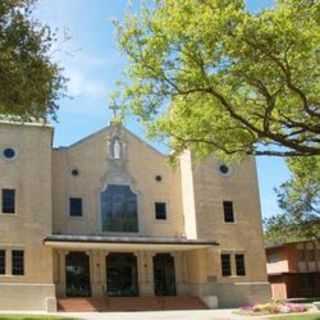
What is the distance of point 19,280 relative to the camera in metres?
34.6

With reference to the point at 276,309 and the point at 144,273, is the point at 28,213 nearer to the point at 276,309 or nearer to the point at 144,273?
the point at 144,273

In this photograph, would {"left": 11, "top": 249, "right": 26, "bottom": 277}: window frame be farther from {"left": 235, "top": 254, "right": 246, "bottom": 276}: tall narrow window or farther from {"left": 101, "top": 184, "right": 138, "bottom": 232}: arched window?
{"left": 235, "top": 254, "right": 246, "bottom": 276}: tall narrow window

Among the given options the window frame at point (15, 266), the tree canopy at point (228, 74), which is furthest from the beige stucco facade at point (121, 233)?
the tree canopy at point (228, 74)

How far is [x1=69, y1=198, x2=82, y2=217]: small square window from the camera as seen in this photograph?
38.3 metres

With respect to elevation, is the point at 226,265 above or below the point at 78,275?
above

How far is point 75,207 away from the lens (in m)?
38.4

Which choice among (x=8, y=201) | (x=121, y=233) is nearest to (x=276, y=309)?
(x=121, y=233)

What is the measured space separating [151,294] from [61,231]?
645cm

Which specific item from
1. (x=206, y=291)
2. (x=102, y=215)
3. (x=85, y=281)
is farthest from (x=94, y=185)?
(x=206, y=291)

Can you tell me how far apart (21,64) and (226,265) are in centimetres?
2586

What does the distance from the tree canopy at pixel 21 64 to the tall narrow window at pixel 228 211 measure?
2456 centimetres

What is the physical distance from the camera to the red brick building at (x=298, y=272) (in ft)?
152

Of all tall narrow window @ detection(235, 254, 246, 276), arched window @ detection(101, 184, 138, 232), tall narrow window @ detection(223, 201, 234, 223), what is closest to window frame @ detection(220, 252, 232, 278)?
tall narrow window @ detection(235, 254, 246, 276)

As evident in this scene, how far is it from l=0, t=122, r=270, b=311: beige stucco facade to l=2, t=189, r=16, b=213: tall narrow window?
0.25m
